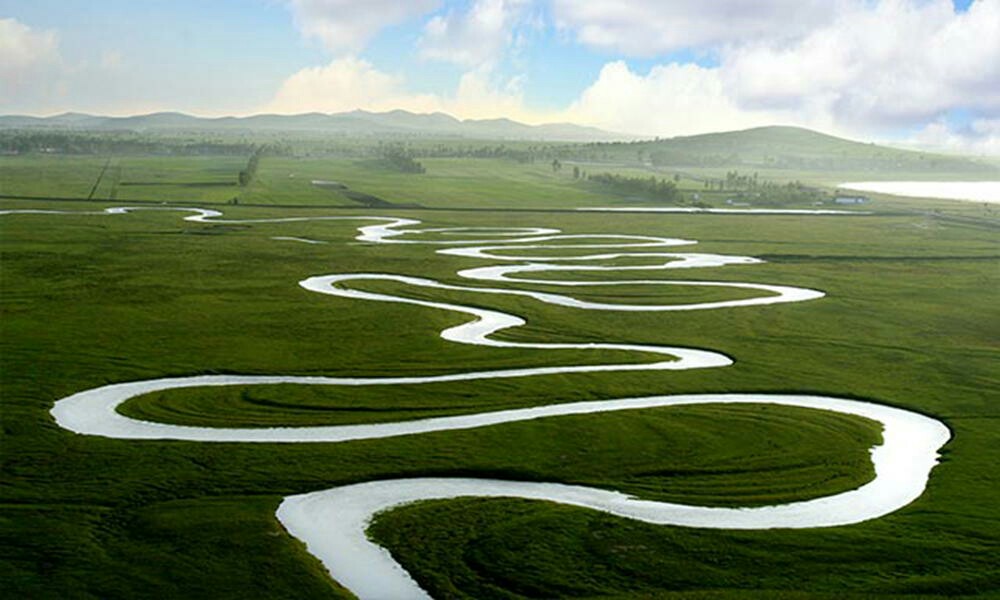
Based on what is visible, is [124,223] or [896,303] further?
[124,223]

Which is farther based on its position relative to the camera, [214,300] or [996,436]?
[214,300]

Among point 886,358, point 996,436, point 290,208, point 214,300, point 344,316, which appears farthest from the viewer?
point 290,208

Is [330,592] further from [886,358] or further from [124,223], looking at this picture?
[124,223]

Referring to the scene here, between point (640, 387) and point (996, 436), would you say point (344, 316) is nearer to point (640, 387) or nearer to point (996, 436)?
point (640, 387)

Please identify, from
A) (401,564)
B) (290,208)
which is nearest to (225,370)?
(401,564)

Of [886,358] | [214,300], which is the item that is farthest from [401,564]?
[214,300]

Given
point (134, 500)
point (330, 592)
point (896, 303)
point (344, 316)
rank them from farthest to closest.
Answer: point (896, 303)
point (344, 316)
point (134, 500)
point (330, 592)

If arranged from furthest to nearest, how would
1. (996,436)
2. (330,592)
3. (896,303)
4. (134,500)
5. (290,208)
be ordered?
(290,208), (896,303), (996,436), (134,500), (330,592)
